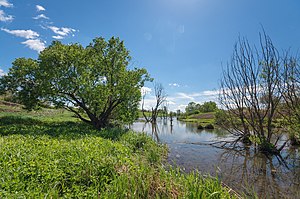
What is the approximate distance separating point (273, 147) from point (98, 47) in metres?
15.3

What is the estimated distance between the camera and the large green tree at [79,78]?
13.3m

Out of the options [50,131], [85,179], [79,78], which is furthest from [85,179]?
[79,78]

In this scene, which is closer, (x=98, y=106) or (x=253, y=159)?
(x=253, y=159)

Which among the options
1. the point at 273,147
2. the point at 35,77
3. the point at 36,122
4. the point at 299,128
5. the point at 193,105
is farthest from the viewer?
the point at 193,105

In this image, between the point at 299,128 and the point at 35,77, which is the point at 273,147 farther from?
the point at 35,77

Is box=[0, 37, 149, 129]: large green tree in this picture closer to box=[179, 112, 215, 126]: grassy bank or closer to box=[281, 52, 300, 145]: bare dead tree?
box=[281, 52, 300, 145]: bare dead tree

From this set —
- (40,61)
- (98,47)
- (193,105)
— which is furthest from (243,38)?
(193,105)

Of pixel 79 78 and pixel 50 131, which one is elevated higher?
pixel 79 78

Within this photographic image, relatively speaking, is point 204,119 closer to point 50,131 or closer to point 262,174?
point 262,174

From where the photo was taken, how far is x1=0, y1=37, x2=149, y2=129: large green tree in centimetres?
1329

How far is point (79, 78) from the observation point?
13477 millimetres

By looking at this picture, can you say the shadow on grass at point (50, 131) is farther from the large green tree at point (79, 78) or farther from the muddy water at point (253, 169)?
the muddy water at point (253, 169)

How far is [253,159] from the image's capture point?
957 cm

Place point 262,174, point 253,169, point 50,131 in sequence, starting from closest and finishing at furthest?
point 262,174 < point 253,169 < point 50,131
